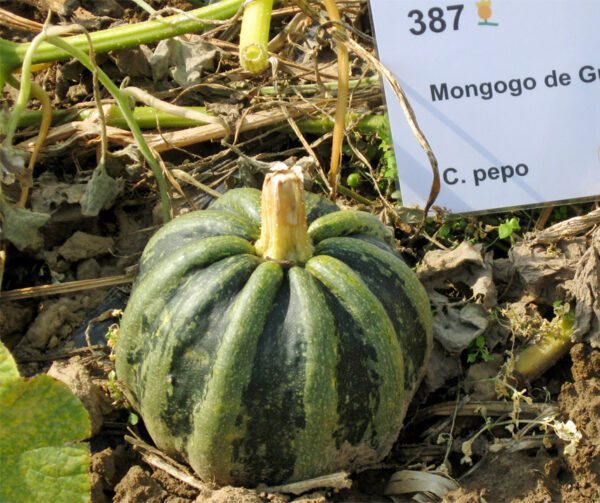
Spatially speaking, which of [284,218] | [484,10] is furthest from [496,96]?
[284,218]

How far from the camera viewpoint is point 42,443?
2.26 m

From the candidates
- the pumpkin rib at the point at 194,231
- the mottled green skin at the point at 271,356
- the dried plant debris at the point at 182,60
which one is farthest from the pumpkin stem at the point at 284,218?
the dried plant debris at the point at 182,60

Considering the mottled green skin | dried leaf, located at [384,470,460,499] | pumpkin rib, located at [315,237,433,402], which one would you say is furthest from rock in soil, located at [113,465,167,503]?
pumpkin rib, located at [315,237,433,402]

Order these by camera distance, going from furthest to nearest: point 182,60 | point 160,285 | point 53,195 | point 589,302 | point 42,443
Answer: point 182,60 < point 53,195 < point 589,302 < point 160,285 < point 42,443

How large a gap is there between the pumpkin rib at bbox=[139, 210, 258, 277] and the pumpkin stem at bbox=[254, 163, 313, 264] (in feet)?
0.49

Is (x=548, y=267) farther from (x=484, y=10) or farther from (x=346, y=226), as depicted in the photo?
(x=484, y=10)

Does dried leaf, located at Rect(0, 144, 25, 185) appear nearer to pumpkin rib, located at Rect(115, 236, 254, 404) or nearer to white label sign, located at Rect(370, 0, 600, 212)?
pumpkin rib, located at Rect(115, 236, 254, 404)

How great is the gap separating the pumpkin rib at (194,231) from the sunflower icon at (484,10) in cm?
114

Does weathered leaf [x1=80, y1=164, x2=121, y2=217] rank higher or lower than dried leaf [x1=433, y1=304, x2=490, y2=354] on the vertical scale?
higher

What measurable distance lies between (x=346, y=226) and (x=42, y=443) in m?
1.08

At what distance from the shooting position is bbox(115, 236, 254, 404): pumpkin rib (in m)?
2.47

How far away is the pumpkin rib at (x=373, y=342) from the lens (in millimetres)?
2371

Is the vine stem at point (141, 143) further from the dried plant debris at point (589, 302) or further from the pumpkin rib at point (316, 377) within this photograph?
the dried plant debris at point (589, 302)

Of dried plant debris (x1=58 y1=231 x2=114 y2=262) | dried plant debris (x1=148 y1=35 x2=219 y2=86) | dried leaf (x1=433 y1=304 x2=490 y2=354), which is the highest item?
dried plant debris (x1=148 y1=35 x2=219 y2=86)
